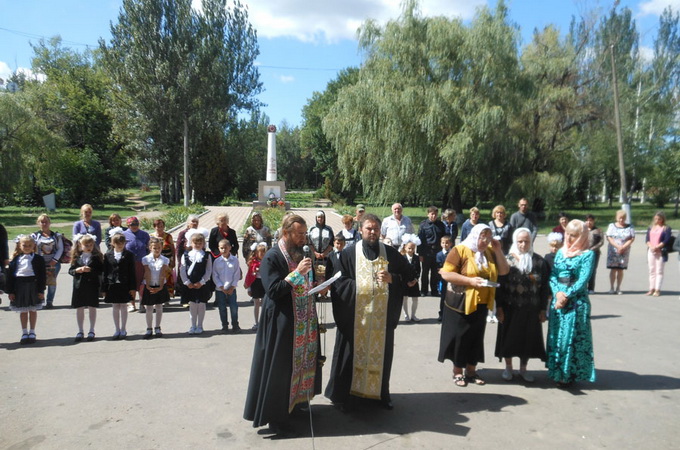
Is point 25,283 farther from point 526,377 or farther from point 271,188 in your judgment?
point 271,188

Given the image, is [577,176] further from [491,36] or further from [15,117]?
[15,117]

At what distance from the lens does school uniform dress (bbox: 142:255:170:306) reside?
23.1ft

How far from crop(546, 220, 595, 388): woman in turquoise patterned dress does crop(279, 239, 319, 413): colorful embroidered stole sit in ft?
8.51

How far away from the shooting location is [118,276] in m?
6.89

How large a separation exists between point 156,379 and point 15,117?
29.9m

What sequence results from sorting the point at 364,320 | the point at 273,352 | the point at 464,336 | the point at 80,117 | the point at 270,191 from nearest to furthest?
the point at 273,352, the point at 364,320, the point at 464,336, the point at 270,191, the point at 80,117

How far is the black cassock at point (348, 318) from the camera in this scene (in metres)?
4.49

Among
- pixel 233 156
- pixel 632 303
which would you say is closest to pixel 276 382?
pixel 632 303

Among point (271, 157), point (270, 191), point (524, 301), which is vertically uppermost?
point (271, 157)

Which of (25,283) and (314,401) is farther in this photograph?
(25,283)

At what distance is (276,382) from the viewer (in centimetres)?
400

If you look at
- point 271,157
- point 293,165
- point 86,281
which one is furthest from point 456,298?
point 293,165

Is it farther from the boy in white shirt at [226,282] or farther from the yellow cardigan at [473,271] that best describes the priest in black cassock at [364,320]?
the boy in white shirt at [226,282]

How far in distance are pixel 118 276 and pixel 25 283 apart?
1206 mm
